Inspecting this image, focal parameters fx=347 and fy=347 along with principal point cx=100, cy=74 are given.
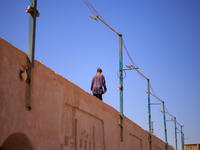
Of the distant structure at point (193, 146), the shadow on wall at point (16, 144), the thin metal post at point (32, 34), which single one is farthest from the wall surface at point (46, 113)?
the distant structure at point (193, 146)

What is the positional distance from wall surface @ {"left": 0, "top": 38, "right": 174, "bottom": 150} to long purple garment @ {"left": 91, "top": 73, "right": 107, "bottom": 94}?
119cm

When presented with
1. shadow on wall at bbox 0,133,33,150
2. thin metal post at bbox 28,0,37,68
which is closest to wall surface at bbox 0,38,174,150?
shadow on wall at bbox 0,133,33,150

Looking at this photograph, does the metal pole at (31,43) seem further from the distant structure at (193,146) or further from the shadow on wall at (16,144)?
the distant structure at (193,146)

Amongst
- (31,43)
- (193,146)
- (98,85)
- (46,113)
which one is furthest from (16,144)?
(193,146)

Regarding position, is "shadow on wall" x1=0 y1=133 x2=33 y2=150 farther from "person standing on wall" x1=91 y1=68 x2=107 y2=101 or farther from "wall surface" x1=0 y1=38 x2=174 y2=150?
"person standing on wall" x1=91 y1=68 x2=107 y2=101

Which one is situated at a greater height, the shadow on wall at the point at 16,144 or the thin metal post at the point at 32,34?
the thin metal post at the point at 32,34

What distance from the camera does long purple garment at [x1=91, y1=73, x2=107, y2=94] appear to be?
541 inches

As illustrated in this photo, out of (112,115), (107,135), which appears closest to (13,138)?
(107,135)

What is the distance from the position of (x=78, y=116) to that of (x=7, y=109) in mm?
3862

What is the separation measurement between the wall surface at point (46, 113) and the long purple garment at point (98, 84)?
119 cm

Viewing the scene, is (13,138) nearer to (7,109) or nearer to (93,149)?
(7,109)

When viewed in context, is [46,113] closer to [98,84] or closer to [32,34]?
[32,34]

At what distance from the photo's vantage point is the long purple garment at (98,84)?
45.1 ft

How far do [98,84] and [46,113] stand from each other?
236 inches
